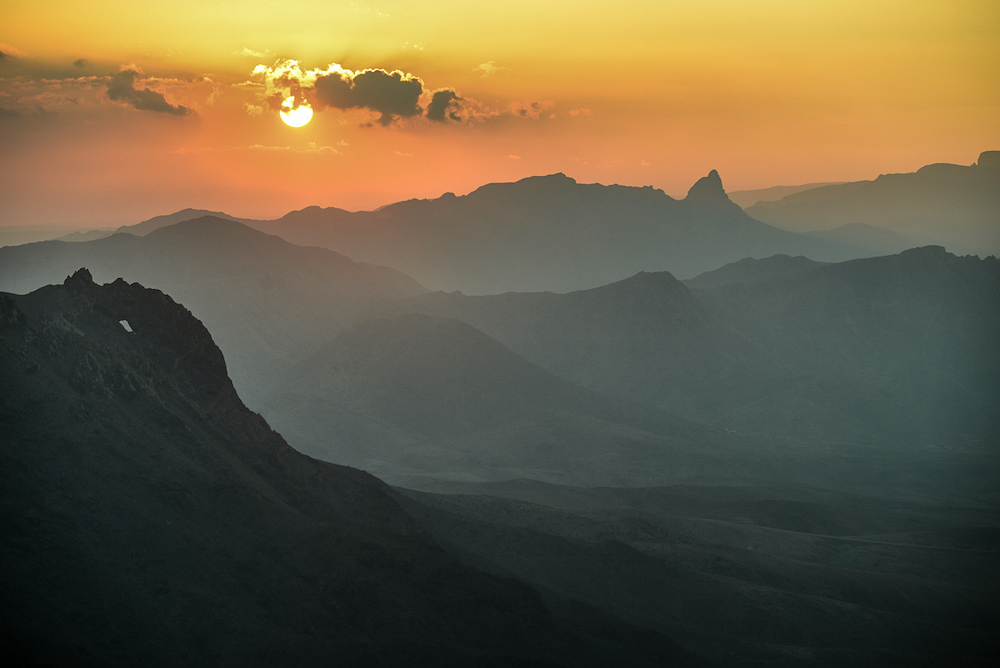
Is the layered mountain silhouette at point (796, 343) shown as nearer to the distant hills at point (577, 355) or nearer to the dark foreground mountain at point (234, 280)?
the distant hills at point (577, 355)

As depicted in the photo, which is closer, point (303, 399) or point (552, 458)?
point (552, 458)

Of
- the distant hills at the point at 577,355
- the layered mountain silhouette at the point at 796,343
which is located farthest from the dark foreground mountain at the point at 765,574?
the layered mountain silhouette at the point at 796,343

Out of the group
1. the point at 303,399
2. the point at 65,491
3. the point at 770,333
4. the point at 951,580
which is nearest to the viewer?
the point at 65,491

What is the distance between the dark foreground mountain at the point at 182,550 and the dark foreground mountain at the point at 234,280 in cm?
9562

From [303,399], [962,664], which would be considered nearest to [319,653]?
[962,664]

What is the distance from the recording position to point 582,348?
168m

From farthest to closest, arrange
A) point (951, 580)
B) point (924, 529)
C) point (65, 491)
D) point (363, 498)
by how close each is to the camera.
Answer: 1. point (924, 529)
2. point (951, 580)
3. point (363, 498)
4. point (65, 491)

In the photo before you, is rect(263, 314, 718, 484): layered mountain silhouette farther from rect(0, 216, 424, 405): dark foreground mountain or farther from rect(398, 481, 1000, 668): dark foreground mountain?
rect(398, 481, 1000, 668): dark foreground mountain

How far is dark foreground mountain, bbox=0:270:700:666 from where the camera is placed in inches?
1332

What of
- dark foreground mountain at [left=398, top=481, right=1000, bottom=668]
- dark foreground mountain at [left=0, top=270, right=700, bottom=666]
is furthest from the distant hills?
dark foreground mountain at [left=0, top=270, right=700, bottom=666]

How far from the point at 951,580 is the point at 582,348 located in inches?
4149

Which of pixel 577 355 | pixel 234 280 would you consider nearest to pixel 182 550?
pixel 577 355

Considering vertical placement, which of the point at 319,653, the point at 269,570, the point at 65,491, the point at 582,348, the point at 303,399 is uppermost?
the point at 582,348

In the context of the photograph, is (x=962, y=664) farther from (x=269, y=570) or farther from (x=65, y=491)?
(x=65, y=491)
